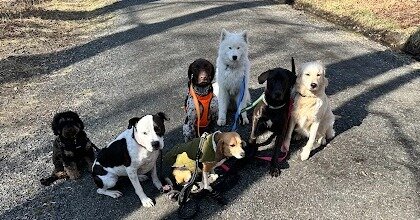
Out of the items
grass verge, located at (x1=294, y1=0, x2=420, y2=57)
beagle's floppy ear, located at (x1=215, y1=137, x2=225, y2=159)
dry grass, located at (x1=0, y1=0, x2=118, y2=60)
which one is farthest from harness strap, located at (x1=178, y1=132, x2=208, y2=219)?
dry grass, located at (x1=0, y1=0, x2=118, y2=60)

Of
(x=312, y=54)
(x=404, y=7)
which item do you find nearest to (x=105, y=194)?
(x=312, y=54)

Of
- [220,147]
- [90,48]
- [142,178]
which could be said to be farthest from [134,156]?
[90,48]

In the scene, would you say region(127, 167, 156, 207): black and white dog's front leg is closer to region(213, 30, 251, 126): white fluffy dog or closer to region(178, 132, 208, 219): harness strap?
region(178, 132, 208, 219): harness strap

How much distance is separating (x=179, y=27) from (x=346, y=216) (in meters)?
9.32

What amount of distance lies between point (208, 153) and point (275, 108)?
1.14m

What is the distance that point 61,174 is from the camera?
497cm

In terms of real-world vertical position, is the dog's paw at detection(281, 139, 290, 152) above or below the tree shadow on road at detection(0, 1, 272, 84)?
above

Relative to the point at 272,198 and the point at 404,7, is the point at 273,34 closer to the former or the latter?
the point at 404,7

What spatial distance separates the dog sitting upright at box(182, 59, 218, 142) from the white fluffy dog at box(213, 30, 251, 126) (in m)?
0.37

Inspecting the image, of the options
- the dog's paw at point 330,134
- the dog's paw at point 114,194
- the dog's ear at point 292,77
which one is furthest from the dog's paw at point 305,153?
the dog's paw at point 114,194

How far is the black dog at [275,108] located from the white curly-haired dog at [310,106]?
0.11 metres

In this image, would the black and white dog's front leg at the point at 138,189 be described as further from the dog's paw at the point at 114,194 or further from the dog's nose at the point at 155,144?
the dog's nose at the point at 155,144

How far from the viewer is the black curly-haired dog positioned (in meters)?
4.60

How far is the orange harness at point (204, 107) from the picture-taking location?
514cm
